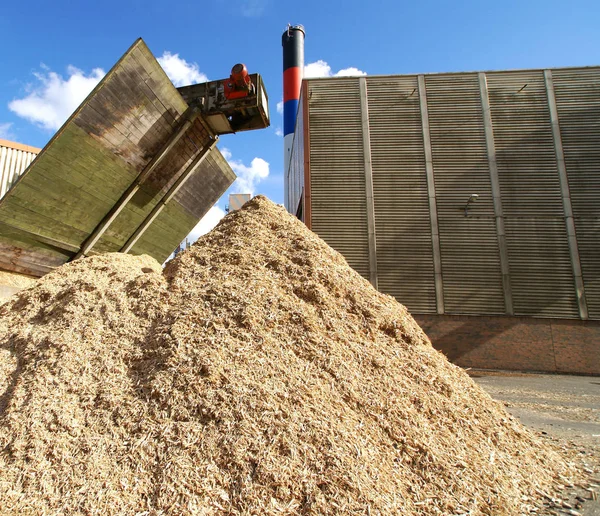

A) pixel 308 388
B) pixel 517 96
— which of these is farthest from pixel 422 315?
pixel 308 388

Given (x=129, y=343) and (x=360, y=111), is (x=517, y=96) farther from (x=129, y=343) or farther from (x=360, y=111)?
(x=129, y=343)

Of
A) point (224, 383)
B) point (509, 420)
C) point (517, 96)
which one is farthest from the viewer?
point (517, 96)

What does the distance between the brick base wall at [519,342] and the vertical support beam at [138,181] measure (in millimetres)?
8743

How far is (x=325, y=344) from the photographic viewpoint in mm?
3391

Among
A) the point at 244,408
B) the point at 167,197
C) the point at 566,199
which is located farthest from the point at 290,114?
the point at 244,408

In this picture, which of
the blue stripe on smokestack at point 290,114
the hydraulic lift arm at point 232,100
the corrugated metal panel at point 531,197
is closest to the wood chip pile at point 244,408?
the hydraulic lift arm at point 232,100

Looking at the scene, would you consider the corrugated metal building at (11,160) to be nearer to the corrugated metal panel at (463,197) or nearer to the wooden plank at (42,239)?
the wooden plank at (42,239)

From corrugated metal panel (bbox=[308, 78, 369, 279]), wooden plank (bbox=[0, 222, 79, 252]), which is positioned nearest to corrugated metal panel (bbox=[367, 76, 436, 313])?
corrugated metal panel (bbox=[308, 78, 369, 279])

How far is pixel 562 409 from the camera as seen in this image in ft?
19.4

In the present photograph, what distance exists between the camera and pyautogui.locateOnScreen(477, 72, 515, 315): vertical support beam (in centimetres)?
1154

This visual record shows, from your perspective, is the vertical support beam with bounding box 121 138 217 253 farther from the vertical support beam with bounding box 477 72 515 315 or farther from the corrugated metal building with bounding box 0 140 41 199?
the vertical support beam with bounding box 477 72 515 315

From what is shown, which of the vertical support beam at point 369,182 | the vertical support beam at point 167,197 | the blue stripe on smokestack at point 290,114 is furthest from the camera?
the blue stripe on smokestack at point 290,114

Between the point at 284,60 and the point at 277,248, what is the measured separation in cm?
2781

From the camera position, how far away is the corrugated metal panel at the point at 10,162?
32.2 feet
